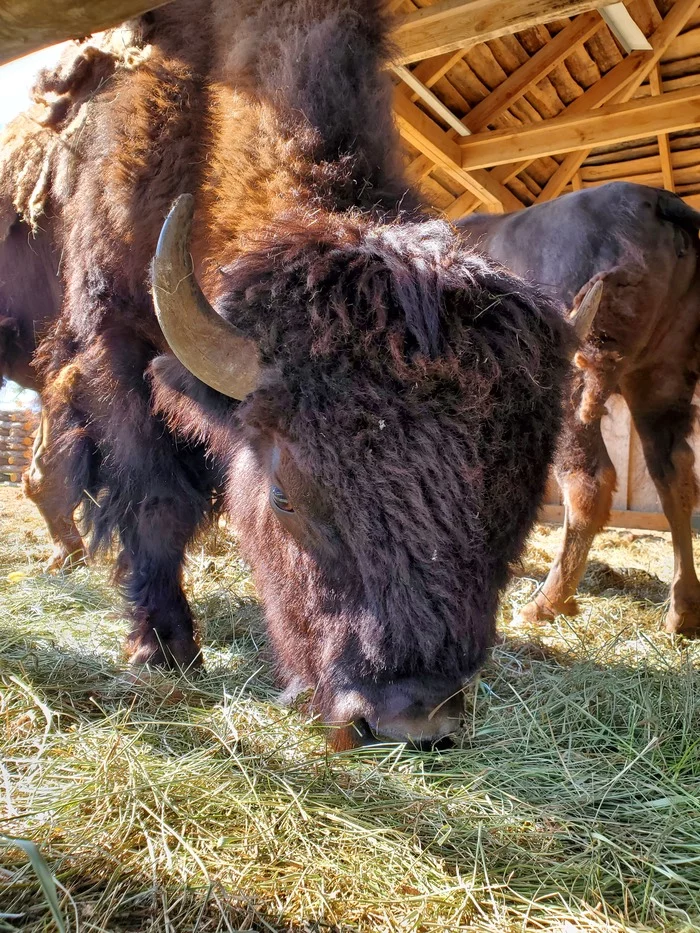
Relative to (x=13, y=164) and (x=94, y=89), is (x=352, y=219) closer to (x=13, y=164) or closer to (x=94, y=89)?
(x=94, y=89)

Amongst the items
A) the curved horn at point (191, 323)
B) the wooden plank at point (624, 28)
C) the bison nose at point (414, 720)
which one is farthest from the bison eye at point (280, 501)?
the wooden plank at point (624, 28)

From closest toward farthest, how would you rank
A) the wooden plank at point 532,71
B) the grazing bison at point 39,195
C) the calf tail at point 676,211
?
the grazing bison at point 39,195 → the calf tail at point 676,211 → the wooden plank at point 532,71

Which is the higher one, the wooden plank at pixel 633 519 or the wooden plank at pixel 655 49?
the wooden plank at pixel 655 49

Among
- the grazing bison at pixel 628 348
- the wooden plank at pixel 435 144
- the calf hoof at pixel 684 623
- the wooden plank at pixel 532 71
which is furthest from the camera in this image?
the wooden plank at pixel 532 71

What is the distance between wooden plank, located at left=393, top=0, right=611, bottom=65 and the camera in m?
4.96

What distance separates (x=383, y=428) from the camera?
6.80 ft

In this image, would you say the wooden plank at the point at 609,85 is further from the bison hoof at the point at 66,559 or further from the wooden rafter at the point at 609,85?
the bison hoof at the point at 66,559

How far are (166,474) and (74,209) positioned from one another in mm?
1474

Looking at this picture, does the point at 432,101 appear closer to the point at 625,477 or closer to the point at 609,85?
the point at 609,85

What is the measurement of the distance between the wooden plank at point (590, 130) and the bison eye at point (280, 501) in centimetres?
700

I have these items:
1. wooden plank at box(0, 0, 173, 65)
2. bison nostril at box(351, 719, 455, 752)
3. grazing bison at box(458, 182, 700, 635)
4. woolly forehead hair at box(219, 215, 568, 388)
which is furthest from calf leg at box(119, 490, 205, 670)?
grazing bison at box(458, 182, 700, 635)

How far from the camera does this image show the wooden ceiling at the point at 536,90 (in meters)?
7.19

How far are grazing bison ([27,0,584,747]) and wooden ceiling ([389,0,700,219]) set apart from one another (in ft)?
11.0

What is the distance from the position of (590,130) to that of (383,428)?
7099 mm
